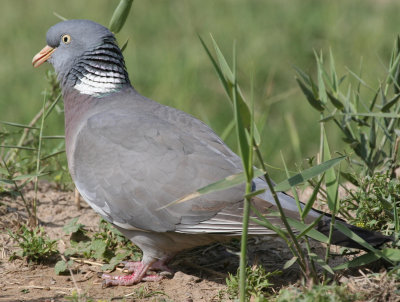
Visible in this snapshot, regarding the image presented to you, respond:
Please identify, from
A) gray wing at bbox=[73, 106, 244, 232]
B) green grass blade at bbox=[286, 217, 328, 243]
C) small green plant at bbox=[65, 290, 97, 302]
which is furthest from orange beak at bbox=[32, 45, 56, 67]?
green grass blade at bbox=[286, 217, 328, 243]

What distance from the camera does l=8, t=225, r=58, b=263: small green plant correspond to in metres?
3.69

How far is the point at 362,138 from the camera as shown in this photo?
388 centimetres

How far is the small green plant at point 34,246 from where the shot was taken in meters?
3.69

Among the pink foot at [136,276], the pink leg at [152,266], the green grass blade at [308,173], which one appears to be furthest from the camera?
the pink leg at [152,266]

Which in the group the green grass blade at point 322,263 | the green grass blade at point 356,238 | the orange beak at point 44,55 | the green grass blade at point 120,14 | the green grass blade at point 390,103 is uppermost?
the green grass blade at point 120,14

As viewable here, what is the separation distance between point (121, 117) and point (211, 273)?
1.06m

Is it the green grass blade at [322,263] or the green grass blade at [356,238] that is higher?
the green grass blade at [356,238]

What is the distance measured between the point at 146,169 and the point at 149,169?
0.06ft

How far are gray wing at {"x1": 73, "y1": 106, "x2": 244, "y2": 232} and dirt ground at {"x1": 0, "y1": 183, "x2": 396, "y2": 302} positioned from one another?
1.24 ft

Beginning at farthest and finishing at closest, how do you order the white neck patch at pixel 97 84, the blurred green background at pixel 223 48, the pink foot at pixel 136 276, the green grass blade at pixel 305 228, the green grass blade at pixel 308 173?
1. the blurred green background at pixel 223 48
2. the white neck patch at pixel 97 84
3. the pink foot at pixel 136 276
4. the green grass blade at pixel 305 228
5. the green grass blade at pixel 308 173

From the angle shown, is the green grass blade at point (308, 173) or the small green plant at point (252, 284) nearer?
the green grass blade at point (308, 173)

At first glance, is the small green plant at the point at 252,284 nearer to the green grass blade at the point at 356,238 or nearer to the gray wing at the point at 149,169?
the gray wing at the point at 149,169

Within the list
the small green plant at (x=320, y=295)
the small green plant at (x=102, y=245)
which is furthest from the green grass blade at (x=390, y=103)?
the small green plant at (x=102, y=245)

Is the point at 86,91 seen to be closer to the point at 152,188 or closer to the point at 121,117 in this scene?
the point at 121,117
